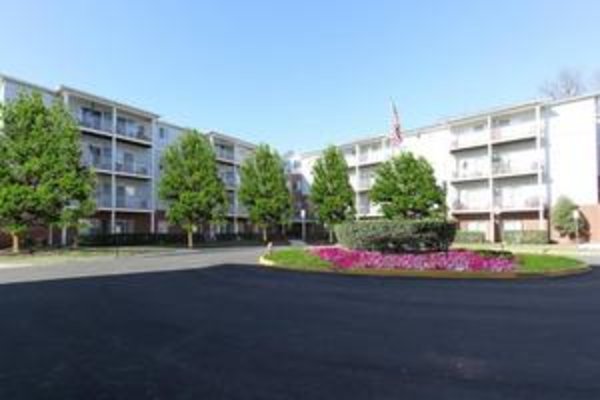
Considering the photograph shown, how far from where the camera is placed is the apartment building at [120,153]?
138 ft

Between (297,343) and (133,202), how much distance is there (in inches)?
1647

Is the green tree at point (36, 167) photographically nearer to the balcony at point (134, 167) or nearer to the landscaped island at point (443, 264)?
the balcony at point (134, 167)

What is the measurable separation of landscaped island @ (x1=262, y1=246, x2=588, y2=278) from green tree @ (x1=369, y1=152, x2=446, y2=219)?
25900 millimetres

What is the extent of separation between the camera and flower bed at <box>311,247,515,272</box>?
57.9ft

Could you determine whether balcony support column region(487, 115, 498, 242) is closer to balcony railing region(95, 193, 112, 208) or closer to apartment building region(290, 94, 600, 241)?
apartment building region(290, 94, 600, 241)

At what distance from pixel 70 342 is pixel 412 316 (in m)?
5.79

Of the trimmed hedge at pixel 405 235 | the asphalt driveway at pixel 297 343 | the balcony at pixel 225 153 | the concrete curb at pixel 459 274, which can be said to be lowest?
the asphalt driveway at pixel 297 343

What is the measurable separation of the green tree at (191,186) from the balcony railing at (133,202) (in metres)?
3.55

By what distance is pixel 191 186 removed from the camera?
43938 millimetres

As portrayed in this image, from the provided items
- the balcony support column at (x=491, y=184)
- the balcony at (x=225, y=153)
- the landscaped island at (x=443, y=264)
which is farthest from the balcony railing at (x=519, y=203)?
the balcony at (x=225, y=153)

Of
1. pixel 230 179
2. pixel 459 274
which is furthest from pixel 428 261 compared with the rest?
pixel 230 179

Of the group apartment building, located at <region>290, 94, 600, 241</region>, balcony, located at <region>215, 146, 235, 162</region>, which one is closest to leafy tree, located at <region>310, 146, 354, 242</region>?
apartment building, located at <region>290, 94, 600, 241</region>

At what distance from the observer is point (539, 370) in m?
6.14

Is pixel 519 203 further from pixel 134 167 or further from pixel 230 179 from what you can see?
pixel 134 167
